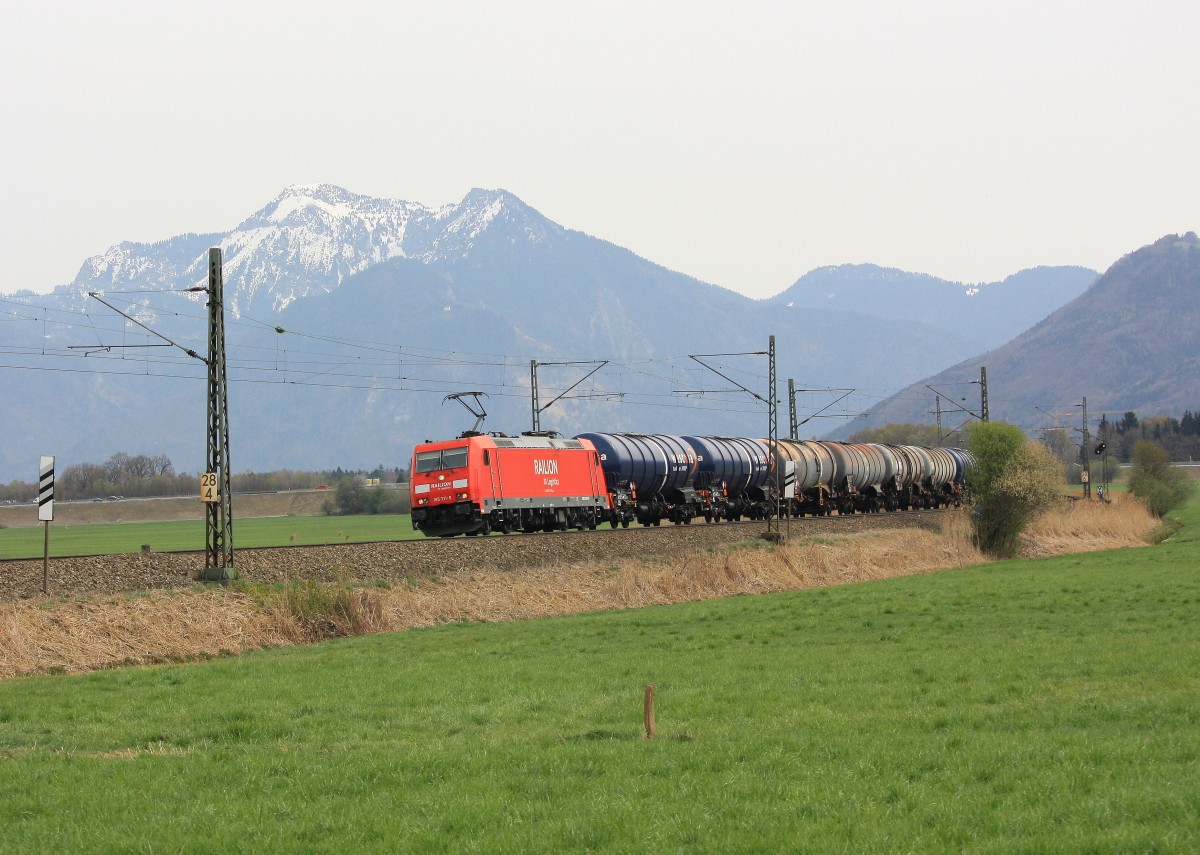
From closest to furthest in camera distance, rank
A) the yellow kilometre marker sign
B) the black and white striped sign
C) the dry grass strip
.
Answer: the dry grass strip → the black and white striped sign → the yellow kilometre marker sign

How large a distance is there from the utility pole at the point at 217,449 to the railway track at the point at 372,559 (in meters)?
0.71

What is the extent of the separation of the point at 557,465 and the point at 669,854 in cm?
3698

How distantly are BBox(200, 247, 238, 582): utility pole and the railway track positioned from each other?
708 millimetres

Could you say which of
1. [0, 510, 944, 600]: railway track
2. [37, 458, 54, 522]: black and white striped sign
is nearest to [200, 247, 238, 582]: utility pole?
[0, 510, 944, 600]: railway track

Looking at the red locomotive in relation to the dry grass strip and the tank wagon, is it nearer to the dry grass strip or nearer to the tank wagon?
the tank wagon

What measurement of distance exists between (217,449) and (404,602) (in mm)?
5549

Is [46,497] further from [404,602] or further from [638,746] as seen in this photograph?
[638,746]

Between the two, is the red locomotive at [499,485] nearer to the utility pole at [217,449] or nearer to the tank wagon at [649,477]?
the tank wagon at [649,477]

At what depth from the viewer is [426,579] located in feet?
105

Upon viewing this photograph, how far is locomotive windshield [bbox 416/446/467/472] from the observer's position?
1651 inches

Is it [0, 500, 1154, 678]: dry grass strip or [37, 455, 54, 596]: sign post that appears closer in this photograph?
[0, 500, 1154, 678]: dry grass strip

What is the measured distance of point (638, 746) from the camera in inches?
490

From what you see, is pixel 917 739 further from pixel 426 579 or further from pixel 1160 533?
pixel 1160 533

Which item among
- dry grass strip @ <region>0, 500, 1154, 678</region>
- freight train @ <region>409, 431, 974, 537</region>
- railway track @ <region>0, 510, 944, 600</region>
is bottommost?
dry grass strip @ <region>0, 500, 1154, 678</region>
